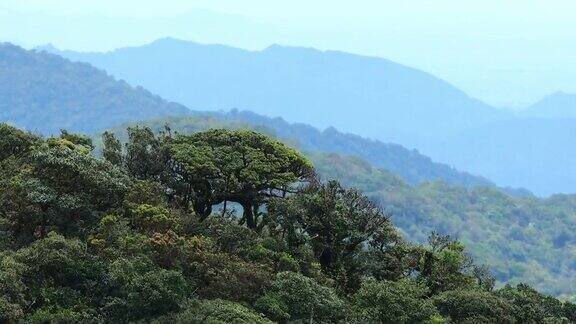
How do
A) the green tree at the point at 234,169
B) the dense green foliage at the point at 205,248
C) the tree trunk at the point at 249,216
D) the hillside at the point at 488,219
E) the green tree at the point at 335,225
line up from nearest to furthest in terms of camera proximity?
the dense green foliage at the point at 205,248 < the green tree at the point at 335,225 < the green tree at the point at 234,169 < the tree trunk at the point at 249,216 < the hillside at the point at 488,219

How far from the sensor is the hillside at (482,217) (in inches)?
6329

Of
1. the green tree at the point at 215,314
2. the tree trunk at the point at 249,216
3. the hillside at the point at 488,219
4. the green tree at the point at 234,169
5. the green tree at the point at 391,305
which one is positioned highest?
A: the green tree at the point at 234,169

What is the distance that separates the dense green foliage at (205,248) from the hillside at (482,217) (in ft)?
411

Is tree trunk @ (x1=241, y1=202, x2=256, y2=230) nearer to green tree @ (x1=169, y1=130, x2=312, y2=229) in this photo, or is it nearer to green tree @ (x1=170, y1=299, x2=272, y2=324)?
green tree @ (x1=169, y1=130, x2=312, y2=229)

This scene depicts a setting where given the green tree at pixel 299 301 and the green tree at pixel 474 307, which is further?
the green tree at pixel 474 307

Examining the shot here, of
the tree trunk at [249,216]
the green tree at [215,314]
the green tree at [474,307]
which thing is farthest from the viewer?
the tree trunk at [249,216]

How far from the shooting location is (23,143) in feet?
105

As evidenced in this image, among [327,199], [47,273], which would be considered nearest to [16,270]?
[47,273]

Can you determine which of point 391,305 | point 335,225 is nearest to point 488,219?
point 335,225

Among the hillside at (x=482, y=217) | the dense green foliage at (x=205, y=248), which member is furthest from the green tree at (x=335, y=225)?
the hillside at (x=482, y=217)

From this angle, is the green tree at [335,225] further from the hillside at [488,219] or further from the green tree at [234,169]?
the hillside at [488,219]

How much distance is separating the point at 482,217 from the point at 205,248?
162227mm

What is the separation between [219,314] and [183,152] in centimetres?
1153

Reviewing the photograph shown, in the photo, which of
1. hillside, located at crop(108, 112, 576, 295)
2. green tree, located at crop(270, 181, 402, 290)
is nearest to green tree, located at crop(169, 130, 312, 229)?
green tree, located at crop(270, 181, 402, 290)
